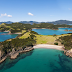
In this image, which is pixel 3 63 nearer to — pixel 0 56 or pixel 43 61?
pixel 0 56

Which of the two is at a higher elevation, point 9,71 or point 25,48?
point 25,48

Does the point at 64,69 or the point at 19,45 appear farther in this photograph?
the point at 19,45

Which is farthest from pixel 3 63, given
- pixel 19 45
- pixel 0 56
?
pixel 19 45

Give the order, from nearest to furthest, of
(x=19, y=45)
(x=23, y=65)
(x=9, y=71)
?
(x=9, y=71)
(x=23, y=65)
(x=19, y=45)

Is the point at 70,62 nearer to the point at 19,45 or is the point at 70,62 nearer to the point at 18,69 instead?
the point at 18,69

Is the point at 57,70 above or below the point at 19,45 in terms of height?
below

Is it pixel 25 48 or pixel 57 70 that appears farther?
pixel 25 48

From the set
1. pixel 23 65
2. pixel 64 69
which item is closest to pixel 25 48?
pixel 23 65

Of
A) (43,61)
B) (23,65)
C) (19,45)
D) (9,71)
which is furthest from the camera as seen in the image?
(19,45)

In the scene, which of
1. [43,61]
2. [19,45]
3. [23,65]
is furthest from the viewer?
[19,45]
